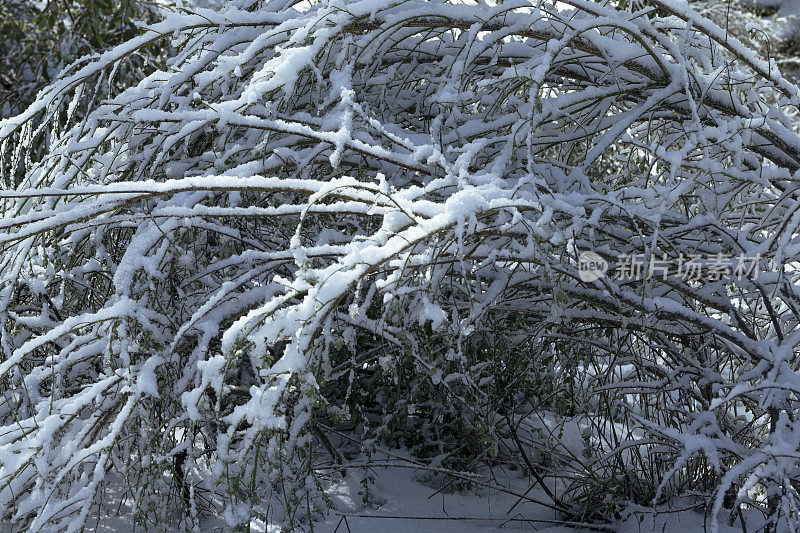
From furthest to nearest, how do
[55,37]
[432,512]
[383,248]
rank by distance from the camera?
[55,37]
[432,512]
[383,248]

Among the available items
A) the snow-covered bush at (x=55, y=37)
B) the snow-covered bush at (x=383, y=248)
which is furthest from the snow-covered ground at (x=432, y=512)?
the snow-covered bush at (x=55, y=37)

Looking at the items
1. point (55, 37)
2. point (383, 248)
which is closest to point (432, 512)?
point (383, 248)

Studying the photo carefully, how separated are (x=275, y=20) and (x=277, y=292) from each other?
38.1 inches

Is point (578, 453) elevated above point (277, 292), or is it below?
below

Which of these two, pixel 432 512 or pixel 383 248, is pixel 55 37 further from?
pixel 383 248

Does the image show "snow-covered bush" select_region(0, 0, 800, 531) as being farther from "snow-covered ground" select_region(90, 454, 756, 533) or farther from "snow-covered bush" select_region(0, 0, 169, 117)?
"snow-covered bush" select_region(0, 0, 169, 117)

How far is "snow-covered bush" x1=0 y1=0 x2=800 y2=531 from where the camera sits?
6.17ft

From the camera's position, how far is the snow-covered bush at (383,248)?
188 cm

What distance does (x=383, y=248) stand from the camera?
5.66ft

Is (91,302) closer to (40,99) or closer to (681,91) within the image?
(40,99)

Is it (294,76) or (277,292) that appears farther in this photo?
(277,292)

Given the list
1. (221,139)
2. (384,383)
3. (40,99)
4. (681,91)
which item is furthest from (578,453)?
(40,99)

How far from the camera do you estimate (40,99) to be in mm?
2768

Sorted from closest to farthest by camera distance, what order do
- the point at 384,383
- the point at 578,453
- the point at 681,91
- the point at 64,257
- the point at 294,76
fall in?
the point at 294,76
the point at 681,91
the point at 64,257
the point at 384,383
the point at 578,453
